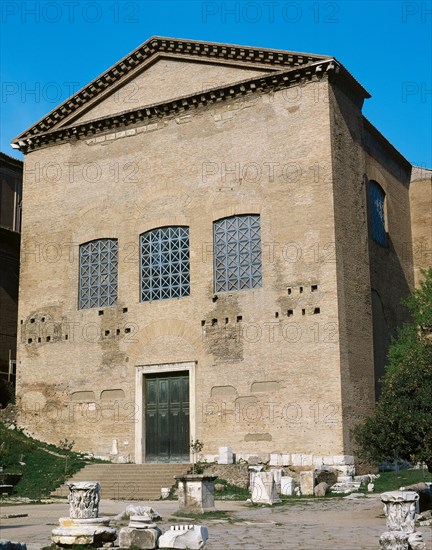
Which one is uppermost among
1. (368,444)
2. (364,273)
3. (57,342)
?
(364,273)

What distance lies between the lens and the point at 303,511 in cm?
1317

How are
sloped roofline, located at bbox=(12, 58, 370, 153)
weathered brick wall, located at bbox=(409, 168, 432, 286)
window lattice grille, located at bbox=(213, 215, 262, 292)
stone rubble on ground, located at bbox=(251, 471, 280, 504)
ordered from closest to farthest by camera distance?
stone rubble on ground, located at bbox=(251, 471, 280, 504) → sloped roofline, located at bbox=(12, 58, 370, 153) → window lattice grille, located at bbox=(213, 215, 262, 292) → weathered brick wall, located at bbox=(409, 168, 432, 286)

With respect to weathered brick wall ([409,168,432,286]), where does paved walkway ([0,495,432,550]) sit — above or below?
below

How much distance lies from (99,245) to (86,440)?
18.9 ft

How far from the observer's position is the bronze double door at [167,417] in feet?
67.6

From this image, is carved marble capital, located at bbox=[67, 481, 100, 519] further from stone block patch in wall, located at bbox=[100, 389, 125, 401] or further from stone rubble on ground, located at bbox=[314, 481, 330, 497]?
stone block patch in wall, located at bbox=[100, 389, 125, 401]

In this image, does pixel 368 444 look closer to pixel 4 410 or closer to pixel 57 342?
pixel 57 342

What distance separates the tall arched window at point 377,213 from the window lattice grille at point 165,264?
5652mm

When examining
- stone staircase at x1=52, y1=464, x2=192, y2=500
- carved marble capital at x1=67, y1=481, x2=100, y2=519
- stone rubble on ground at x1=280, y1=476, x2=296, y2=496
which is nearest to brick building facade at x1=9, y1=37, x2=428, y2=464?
stone staircase at x1=52, y1=464, x2=192, y2=500

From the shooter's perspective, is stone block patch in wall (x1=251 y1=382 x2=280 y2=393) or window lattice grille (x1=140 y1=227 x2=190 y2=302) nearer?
stone block patch in wall (x1=251 y1=382 x2=280 y2=393)

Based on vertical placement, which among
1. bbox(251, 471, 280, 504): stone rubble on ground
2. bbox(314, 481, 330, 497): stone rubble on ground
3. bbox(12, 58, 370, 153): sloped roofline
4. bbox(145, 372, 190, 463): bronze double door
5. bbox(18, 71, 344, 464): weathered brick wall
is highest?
bbox(12, 58, 370, 153): sloped roofline

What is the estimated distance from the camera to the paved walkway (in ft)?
29.3

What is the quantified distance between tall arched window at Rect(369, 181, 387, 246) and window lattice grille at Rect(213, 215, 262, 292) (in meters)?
4.06

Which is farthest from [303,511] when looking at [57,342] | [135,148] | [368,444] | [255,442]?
[135,148]
